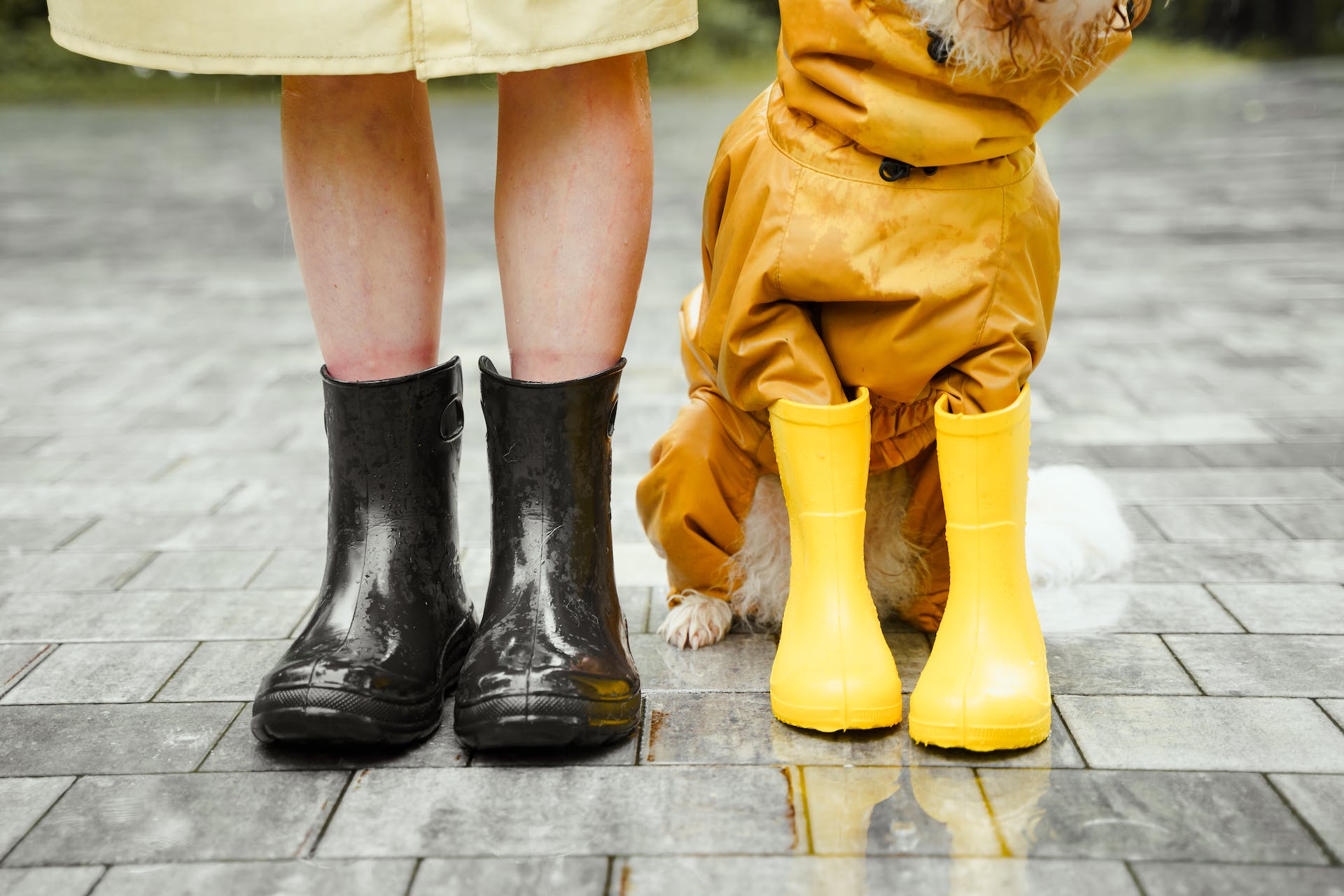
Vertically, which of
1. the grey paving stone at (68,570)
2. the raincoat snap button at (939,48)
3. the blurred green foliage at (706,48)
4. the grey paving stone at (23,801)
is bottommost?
the blurred green foliage at (706,48)

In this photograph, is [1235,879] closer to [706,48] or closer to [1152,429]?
[1152,429]

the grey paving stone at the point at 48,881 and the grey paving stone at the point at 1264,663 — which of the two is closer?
the grey paving stone at the point at 48,881

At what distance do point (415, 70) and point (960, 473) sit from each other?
0.87 metres

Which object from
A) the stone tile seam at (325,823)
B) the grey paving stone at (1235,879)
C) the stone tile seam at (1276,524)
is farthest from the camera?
the stone tile seam at (1276,524)

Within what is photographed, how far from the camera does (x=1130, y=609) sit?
7.02 ft

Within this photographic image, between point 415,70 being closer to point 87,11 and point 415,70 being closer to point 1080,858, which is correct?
point 87,11

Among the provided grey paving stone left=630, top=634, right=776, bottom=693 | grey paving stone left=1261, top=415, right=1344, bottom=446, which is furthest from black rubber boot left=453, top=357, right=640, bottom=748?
grey paving stone left=1261, top=415, right=1344, bottom=446

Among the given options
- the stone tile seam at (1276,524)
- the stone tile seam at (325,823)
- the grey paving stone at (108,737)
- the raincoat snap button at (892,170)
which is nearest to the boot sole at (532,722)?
the stone tile seam at (325,823)

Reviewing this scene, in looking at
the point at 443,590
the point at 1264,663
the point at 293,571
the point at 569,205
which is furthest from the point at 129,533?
the point at 1264,663

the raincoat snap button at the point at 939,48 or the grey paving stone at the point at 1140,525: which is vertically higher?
the raincoat snap button at the point at 939,48

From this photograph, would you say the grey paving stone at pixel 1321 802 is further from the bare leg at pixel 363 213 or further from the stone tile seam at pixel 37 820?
the stone tile seam at pixel 37 820

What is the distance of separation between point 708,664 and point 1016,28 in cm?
100

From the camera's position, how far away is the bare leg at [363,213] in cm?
170

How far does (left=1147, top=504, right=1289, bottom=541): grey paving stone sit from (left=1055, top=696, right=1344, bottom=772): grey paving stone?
774mm
